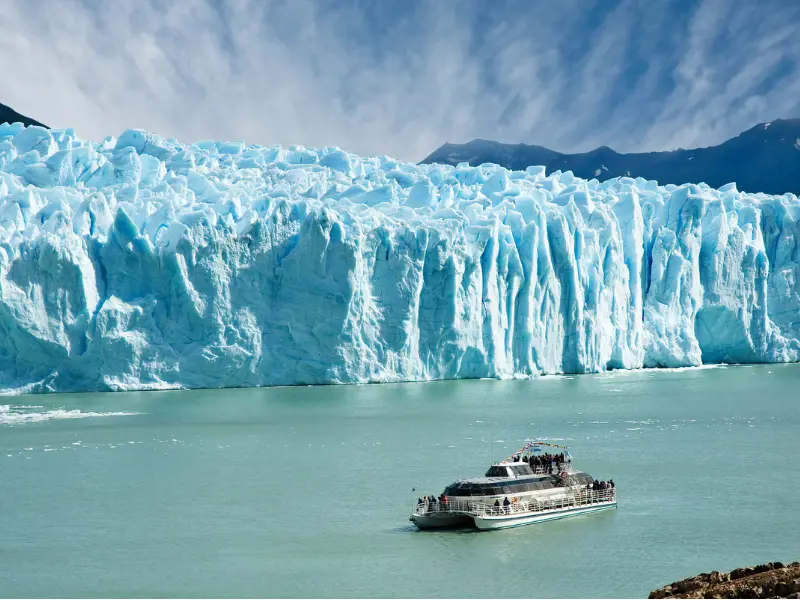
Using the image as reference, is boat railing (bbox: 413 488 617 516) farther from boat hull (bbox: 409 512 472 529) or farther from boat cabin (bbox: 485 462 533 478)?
boat cabin (bbox: 485 462 533 478)

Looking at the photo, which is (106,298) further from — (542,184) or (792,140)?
(792,140)

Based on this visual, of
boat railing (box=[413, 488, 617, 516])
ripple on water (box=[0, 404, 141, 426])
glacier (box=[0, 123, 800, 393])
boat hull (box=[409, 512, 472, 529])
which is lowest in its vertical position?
boat hull (box=[409, 512, 472, 529])

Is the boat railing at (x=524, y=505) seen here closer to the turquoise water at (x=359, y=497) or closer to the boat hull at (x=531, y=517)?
the boat hull at (x=531, y=517)

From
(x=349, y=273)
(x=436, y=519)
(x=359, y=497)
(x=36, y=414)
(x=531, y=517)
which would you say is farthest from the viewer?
(x=349, y=273)

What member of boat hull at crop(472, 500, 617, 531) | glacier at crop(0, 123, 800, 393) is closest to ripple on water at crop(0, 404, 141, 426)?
glacier at crop(0, 123, 800, 393)

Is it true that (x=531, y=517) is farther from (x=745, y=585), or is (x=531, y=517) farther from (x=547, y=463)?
(x=745, y=585)

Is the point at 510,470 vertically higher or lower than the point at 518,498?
higher

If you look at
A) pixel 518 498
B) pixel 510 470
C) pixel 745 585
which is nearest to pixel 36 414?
A: pixel 510 470
